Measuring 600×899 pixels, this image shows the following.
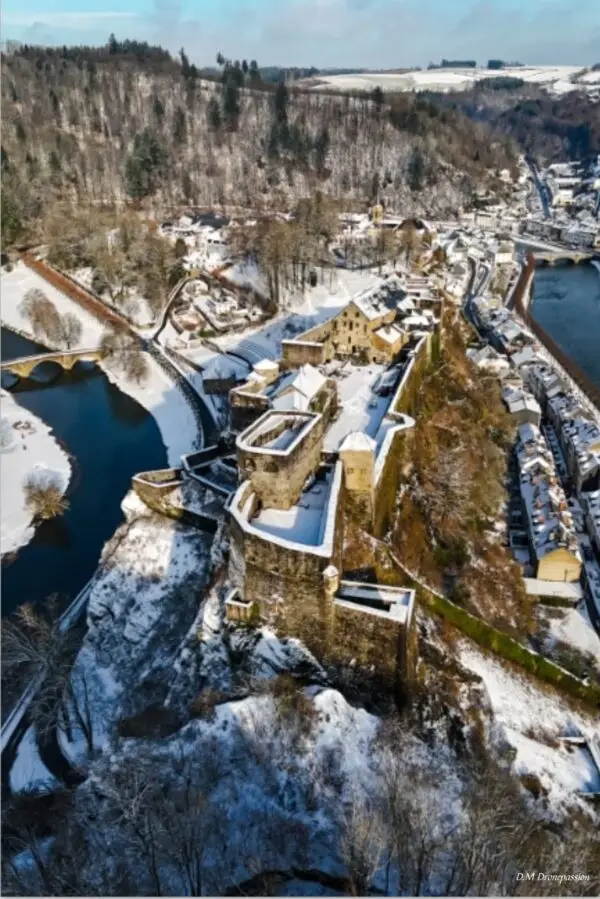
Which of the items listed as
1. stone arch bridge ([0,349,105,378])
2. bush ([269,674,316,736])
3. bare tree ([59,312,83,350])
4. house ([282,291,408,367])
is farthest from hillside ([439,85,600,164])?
bush ([269,674,316,736])

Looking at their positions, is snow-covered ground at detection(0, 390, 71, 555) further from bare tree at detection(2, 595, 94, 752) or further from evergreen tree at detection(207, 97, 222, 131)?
evergreen tree at detection(207, 97, 222, 131)

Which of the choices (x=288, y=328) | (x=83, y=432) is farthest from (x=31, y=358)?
(x=288, y=328)

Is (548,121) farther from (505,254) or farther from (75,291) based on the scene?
(75,291)

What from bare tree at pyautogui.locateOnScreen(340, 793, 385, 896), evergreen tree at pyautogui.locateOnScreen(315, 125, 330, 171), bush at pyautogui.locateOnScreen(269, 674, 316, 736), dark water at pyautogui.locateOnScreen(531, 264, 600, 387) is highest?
evergreen tree at pyautogui.locateOnScreen(315, 125, 330, 171)

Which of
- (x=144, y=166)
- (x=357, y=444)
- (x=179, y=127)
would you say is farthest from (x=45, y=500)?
(x=179, y=127)

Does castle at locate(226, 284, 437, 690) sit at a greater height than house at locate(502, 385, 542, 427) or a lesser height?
greater

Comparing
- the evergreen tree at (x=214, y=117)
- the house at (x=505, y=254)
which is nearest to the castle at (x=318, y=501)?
the house at (x=505, y=254)

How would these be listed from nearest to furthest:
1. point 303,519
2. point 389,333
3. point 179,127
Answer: point 303,519
point 389,333
point 179,127
